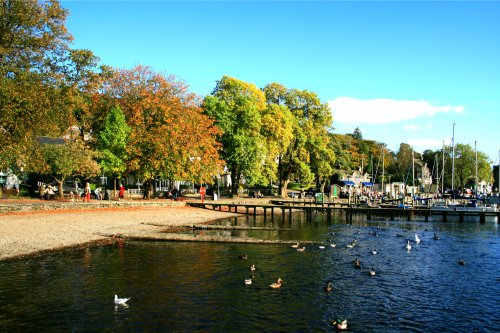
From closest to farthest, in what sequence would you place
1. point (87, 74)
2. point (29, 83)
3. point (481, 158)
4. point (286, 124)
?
point (29, 83) < point (87, 74) < point (286, 124) < point (481, 158)

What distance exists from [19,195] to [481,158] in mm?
118926

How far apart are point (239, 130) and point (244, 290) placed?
45.2m

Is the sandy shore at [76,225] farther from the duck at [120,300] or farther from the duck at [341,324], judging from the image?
the duck at [341,324]

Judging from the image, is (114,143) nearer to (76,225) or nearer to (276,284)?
(76,225)

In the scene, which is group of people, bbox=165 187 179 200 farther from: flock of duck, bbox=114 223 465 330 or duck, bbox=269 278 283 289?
duck, bbox=269 278 283 289

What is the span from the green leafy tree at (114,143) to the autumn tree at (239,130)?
46.1ft

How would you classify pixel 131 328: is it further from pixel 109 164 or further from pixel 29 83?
pixel 109 164

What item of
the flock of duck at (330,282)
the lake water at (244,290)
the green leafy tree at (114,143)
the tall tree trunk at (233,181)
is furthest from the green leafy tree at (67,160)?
the flock of duck at (330,282)

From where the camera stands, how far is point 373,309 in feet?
52.6

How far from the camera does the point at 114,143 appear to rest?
49719 millimetres

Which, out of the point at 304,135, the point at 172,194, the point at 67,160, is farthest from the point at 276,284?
the point at 304,135

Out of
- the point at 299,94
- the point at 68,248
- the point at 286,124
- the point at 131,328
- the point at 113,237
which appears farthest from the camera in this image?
the point at 299,94

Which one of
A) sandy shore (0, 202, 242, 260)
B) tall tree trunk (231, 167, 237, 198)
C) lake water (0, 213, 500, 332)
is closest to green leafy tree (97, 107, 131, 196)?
sandy shore (0, 202, 242, 260)

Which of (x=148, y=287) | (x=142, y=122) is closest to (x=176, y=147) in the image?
(x=142, y=122)
